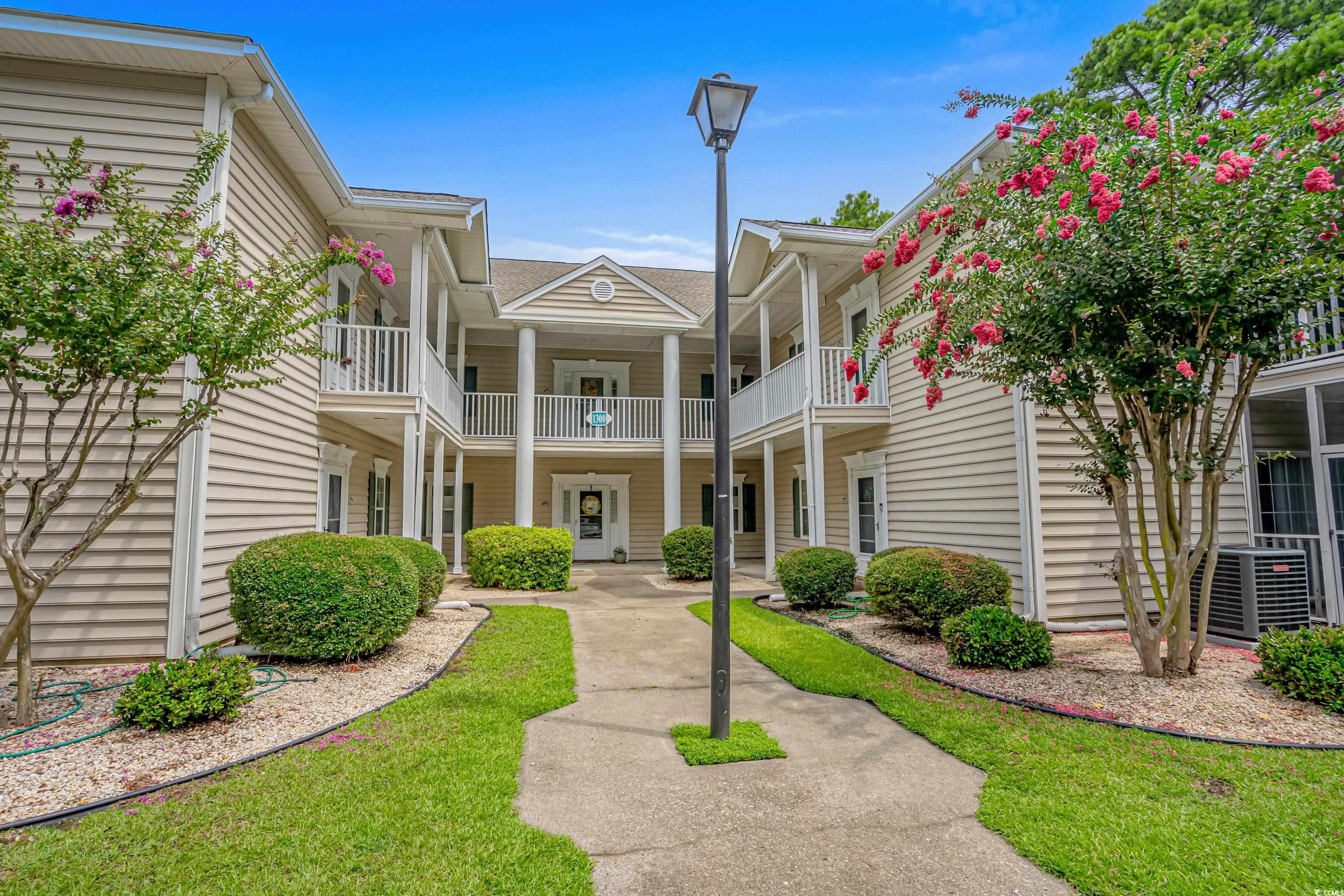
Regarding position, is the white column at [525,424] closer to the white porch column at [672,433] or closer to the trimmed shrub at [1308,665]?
the white porch column at [672,433]

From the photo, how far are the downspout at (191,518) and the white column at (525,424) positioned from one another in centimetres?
740

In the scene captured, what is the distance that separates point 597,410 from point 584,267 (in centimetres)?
336

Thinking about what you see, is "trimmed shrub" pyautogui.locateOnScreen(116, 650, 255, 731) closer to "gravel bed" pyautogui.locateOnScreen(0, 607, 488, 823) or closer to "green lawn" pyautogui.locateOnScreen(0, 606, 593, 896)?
"gravel bed" pyautogui.locateOnScreen(0, 607, 488, 823)

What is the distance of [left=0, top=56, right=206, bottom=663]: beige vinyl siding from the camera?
5.62 metres

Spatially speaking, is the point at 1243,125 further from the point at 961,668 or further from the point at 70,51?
the point at 70,51

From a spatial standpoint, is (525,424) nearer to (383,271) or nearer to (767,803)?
(383,271)

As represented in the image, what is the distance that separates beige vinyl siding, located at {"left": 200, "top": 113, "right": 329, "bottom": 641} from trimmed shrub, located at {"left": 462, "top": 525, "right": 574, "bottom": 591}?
10.5 ft

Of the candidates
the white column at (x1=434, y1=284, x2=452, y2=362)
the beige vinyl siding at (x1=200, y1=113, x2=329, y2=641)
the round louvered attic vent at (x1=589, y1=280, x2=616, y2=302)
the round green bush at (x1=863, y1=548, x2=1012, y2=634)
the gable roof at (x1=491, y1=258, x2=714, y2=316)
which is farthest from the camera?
the gable roof at (x1=491, y1=258, x2=714, y2=316)

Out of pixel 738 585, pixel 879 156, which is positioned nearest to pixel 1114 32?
pixel 879 156

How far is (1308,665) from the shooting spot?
4645 mm

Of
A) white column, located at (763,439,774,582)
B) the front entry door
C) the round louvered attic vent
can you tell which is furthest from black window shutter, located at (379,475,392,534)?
white column, located at (763,439,774,582)

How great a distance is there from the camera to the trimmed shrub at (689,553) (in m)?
12.5

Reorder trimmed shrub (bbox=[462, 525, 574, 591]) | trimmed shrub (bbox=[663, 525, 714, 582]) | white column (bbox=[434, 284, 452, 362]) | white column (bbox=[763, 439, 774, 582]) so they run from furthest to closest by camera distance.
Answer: trimmed shrub (bbox=[663, 525, 714, 582]) < white column (bbox=[763, 439, 774, 582]) < white column (bbox=[434, 284, 452, 362]) < trimmed shrub (bbox=[462, 525, 574, 591])

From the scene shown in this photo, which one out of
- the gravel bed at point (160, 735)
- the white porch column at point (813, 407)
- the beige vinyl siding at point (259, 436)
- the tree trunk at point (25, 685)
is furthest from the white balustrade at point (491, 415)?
the tree trunk at point (25, 685)
